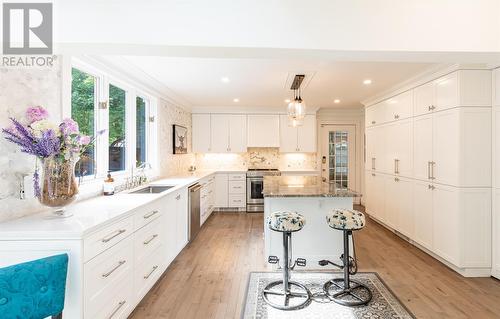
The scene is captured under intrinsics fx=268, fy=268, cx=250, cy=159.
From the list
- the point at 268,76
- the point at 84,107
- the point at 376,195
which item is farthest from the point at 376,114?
the point at 84,107

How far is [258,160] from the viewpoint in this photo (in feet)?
22.3

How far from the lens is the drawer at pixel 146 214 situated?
7.57 ft

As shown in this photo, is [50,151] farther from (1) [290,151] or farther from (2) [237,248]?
(1) [290,151]

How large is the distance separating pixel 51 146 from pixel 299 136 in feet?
17.5

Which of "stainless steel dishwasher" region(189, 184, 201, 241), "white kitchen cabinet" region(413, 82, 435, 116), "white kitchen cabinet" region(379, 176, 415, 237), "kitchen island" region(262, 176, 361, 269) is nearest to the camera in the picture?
"kitchen island" region(262, 176, 361, 269)

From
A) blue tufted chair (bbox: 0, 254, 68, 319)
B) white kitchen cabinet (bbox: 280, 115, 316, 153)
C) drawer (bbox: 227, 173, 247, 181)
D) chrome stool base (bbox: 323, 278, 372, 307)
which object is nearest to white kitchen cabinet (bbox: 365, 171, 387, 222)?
white kitchen cabinet (bbox: 280, 115, 316, 153)

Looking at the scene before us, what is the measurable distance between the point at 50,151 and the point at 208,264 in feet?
7.19

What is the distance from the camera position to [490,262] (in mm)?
2932

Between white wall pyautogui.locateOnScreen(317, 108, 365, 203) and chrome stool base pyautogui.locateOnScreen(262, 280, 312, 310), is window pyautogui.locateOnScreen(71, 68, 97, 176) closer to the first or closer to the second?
chrome stool base pyautogui.locateOnScreen(262, 280, 312, 310)

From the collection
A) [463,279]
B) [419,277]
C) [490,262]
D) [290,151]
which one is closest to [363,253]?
[419,277]

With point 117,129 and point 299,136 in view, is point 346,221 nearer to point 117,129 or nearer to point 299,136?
point 117,129

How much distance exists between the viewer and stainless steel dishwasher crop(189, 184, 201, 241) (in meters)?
4.03

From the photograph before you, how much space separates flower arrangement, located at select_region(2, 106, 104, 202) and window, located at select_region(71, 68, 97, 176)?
0.69 metres

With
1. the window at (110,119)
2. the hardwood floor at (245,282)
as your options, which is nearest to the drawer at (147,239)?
the hardwood floor at (245,282)
